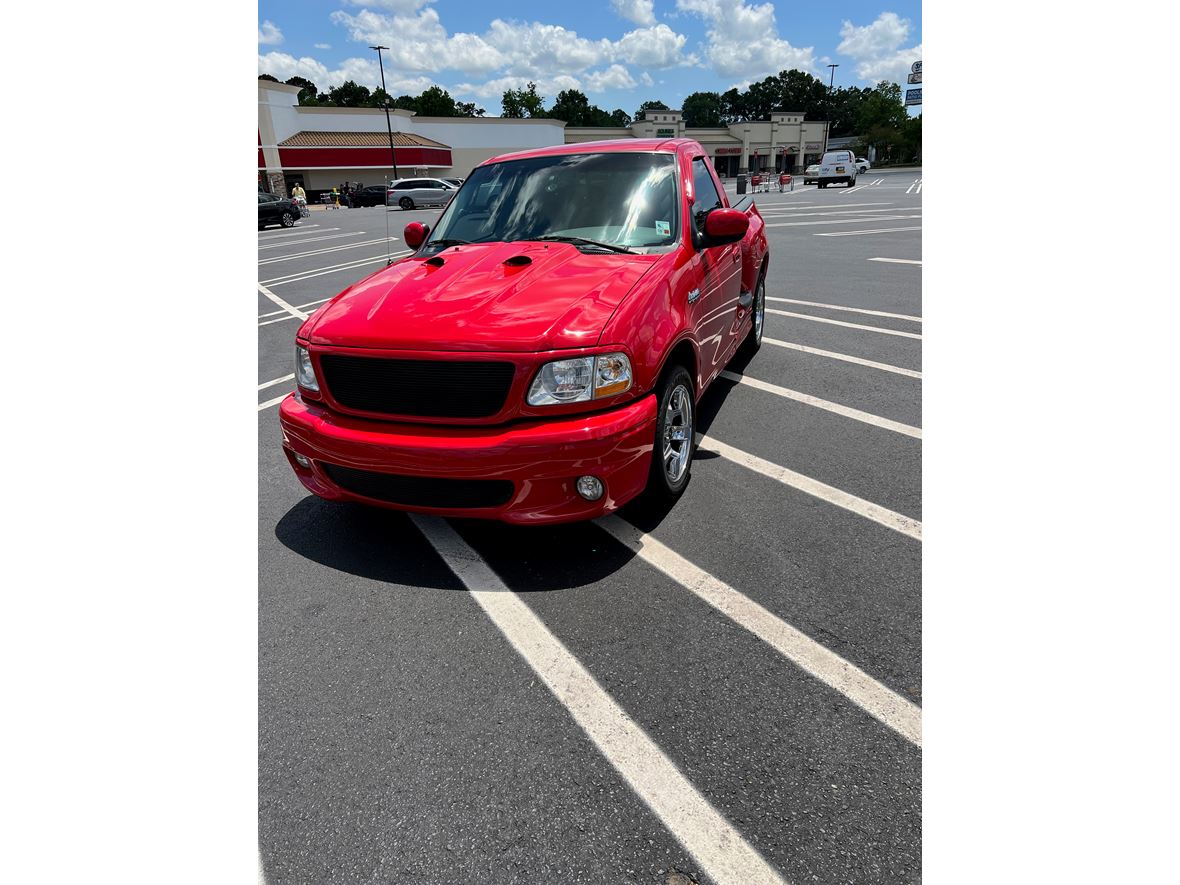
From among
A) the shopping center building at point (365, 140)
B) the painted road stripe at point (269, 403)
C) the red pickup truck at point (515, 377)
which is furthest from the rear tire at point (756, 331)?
the shopping center building at point (365, 140)

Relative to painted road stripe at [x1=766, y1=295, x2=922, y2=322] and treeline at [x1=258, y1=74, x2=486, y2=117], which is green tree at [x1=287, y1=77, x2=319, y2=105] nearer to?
treeline at [x1=258, y1=74, x2=486, y2=117]

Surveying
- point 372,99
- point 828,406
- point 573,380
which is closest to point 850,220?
point 828,406

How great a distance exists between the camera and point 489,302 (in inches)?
118

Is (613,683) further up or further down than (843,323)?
further down

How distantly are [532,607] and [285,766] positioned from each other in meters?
1.06

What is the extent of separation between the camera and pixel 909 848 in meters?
1.78

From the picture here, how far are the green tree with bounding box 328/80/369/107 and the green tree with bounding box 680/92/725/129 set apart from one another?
65116mm

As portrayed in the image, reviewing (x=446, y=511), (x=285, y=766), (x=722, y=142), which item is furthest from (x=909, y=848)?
(x=722, y=142)

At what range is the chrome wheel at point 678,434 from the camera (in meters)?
3.37

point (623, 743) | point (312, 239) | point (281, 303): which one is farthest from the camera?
point (312, 239)

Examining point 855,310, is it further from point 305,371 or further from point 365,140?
point 365,140

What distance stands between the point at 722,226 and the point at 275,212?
27.3 metres

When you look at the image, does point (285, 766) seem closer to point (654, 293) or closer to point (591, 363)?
point (591, 363)

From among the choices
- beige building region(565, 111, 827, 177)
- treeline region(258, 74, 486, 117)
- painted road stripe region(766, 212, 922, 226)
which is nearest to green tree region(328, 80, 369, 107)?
treeline region(258, 74, 486, 117)
